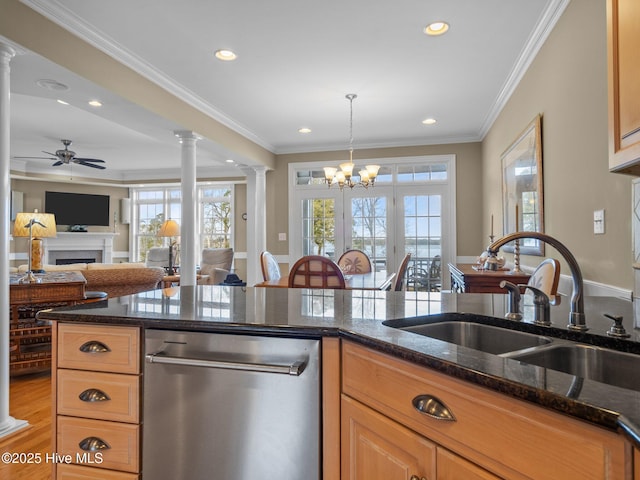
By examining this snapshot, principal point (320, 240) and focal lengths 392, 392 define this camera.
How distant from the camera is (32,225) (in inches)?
132

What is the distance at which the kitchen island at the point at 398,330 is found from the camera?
2.05 feet

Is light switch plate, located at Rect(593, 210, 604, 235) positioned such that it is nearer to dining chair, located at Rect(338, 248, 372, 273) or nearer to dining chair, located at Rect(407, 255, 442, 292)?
dining chair, located at Rect(338, 248, 372, 273)

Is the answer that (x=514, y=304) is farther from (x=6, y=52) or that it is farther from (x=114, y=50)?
(x=114, y=50)

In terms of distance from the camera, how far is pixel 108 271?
14.3ft

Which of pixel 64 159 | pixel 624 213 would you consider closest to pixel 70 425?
pixel 624 213

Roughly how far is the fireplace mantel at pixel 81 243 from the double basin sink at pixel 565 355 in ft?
29.0

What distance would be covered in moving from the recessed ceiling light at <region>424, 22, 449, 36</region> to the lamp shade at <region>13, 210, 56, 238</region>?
346cm

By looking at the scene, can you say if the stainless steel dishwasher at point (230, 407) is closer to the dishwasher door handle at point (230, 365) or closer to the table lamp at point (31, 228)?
the dishwasher door handle at point (230, 365)

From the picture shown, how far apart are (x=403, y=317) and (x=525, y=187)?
100 inches

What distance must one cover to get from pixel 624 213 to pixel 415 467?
1.61 m

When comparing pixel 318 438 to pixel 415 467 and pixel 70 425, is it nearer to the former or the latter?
pixel 415 467

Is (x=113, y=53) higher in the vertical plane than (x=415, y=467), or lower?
higher

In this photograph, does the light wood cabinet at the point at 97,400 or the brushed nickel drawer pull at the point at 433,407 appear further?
the light wood cabinet at the point at 97,400

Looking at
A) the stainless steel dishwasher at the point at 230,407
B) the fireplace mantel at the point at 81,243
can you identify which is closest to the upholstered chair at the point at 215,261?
the fireplace mantel at the point at 81,243
